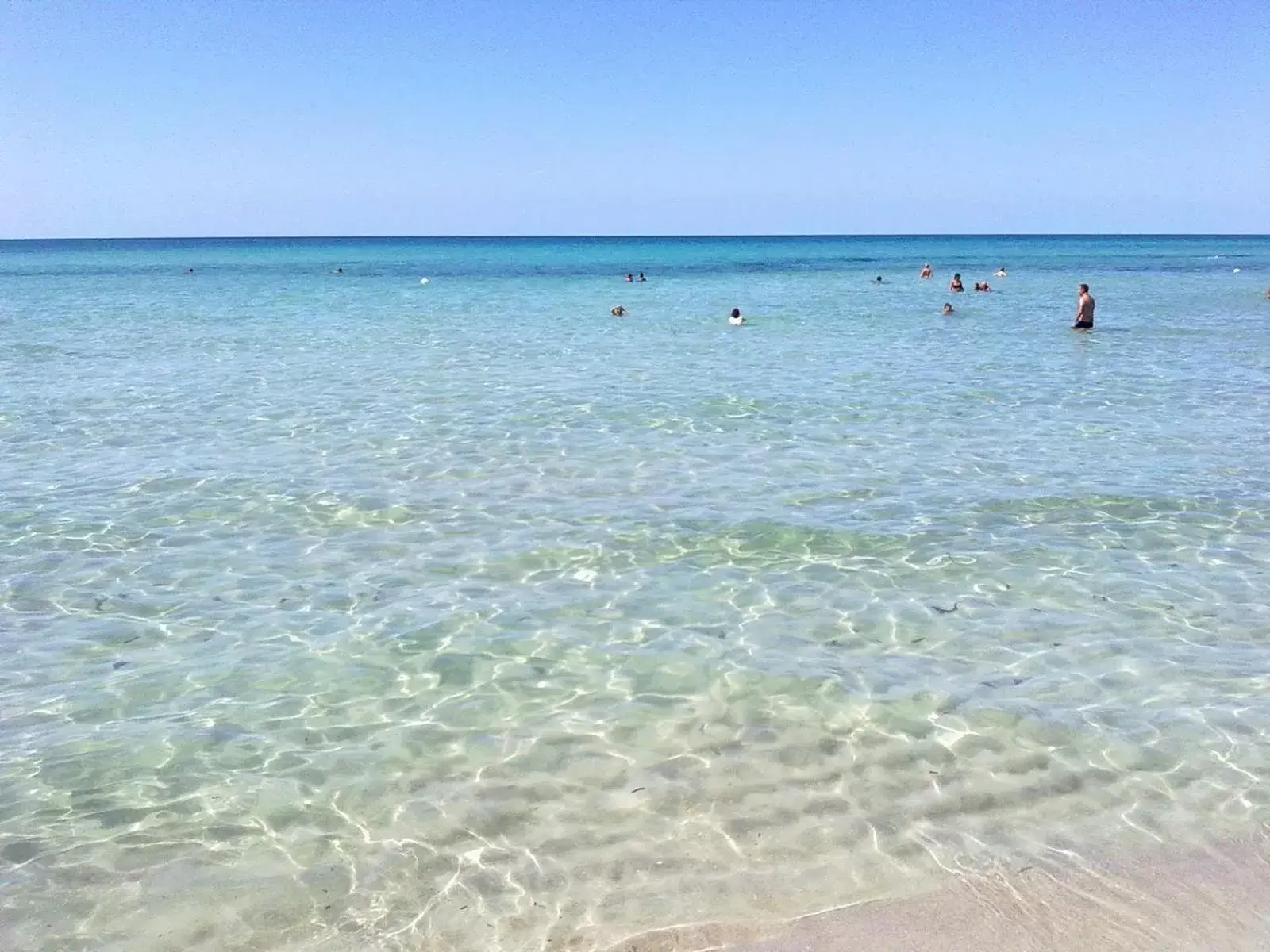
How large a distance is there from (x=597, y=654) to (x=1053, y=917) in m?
3.87

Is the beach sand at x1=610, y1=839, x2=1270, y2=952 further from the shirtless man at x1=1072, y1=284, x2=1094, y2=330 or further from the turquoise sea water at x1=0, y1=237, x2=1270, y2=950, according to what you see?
the shirtless man at x1=1072, y1=284, x2=1094, y2=330

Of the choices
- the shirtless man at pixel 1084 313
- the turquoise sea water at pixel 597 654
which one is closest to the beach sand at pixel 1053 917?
the turquoise sea water at pixel 597 654

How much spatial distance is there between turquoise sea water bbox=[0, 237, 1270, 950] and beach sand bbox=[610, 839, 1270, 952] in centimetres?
16

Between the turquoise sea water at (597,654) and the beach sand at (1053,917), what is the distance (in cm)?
16

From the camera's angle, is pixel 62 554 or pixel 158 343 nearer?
pixel 62 554

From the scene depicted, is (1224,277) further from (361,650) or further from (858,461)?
(361,650)

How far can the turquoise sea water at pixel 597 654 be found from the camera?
5.52 m

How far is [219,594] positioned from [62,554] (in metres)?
2.18

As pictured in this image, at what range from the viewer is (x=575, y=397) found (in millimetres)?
18781

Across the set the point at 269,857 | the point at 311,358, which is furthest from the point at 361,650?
the point at 311,358

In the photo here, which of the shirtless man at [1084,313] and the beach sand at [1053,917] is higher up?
the shirtless man at [1084,313]

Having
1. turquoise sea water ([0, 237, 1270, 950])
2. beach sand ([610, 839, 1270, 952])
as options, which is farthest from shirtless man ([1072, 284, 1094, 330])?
beach sand ([610, 839, 1270, 952])

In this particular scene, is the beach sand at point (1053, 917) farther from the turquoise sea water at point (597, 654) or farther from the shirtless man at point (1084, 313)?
the shirtless man at point (1084, 313)

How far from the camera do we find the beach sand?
16.0 ft
